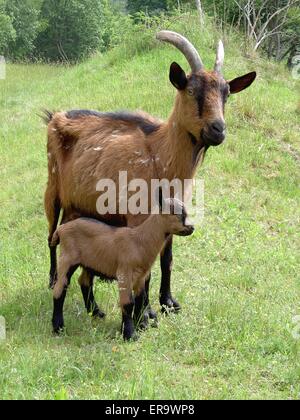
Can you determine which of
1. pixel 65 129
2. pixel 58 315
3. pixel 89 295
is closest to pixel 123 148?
pixel 65 129

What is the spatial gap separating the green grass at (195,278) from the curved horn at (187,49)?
6.72ft

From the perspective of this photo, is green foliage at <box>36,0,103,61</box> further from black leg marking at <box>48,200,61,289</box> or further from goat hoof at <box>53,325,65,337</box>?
goat hoof at <box>53,325,65,337</box>

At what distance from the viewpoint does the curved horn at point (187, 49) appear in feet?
17.7

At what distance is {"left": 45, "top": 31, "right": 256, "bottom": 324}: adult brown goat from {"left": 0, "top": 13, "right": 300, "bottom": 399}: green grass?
0.47m

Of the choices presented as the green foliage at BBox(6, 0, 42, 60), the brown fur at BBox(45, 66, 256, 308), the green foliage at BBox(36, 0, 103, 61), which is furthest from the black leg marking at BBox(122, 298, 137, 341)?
the green foliage at BBox(36, 0, 103, 61)

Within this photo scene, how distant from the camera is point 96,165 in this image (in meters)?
5.89

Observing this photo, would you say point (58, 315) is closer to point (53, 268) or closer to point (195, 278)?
point (53, 268)

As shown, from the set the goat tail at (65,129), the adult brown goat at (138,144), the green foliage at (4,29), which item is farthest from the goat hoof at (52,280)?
the green foliage at (4,29)

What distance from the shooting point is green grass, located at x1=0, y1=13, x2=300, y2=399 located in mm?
4629

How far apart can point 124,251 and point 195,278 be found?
73.9 inches

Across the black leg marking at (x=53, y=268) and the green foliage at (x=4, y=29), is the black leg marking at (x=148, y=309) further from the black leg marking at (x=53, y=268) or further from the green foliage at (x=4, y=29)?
the green foliage at (x=4, y=29)

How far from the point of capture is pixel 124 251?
5.19 m

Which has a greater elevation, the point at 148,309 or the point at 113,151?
the point at 113,151
